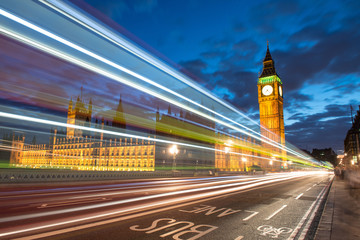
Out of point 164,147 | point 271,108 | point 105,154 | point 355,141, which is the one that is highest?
point 271,108

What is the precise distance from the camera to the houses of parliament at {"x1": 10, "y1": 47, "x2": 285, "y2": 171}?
78562 mm

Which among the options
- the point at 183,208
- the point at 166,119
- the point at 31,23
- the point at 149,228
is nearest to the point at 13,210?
the point at 149,228

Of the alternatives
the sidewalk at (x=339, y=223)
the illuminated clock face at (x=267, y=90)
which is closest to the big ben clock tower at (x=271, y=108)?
the illuminated clock face at (x=267, y=90)

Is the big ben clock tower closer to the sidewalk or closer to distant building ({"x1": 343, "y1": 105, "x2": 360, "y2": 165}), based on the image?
distant building ({"x1": 343, "y1": 105, "x2": 360, "y2": 165})

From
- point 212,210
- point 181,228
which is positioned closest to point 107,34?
point 212,210

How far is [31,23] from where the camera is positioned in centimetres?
1034

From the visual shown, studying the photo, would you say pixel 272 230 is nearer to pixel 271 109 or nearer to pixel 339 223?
pixel 339 223

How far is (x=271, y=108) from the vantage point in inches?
4326

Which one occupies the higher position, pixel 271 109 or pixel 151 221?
pixel 271 109

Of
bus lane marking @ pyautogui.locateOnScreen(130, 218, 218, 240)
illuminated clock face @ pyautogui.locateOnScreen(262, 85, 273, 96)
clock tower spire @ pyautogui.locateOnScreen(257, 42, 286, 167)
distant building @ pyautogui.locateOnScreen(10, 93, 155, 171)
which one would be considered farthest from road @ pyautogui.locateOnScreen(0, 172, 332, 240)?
illuminated clock face @ pyautogui.locateOnScreen(262, 85, 273, 96)

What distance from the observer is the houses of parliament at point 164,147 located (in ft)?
258

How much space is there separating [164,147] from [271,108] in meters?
57.2

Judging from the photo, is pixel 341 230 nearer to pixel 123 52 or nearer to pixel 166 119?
pixel 123 52

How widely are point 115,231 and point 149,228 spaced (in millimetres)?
921
